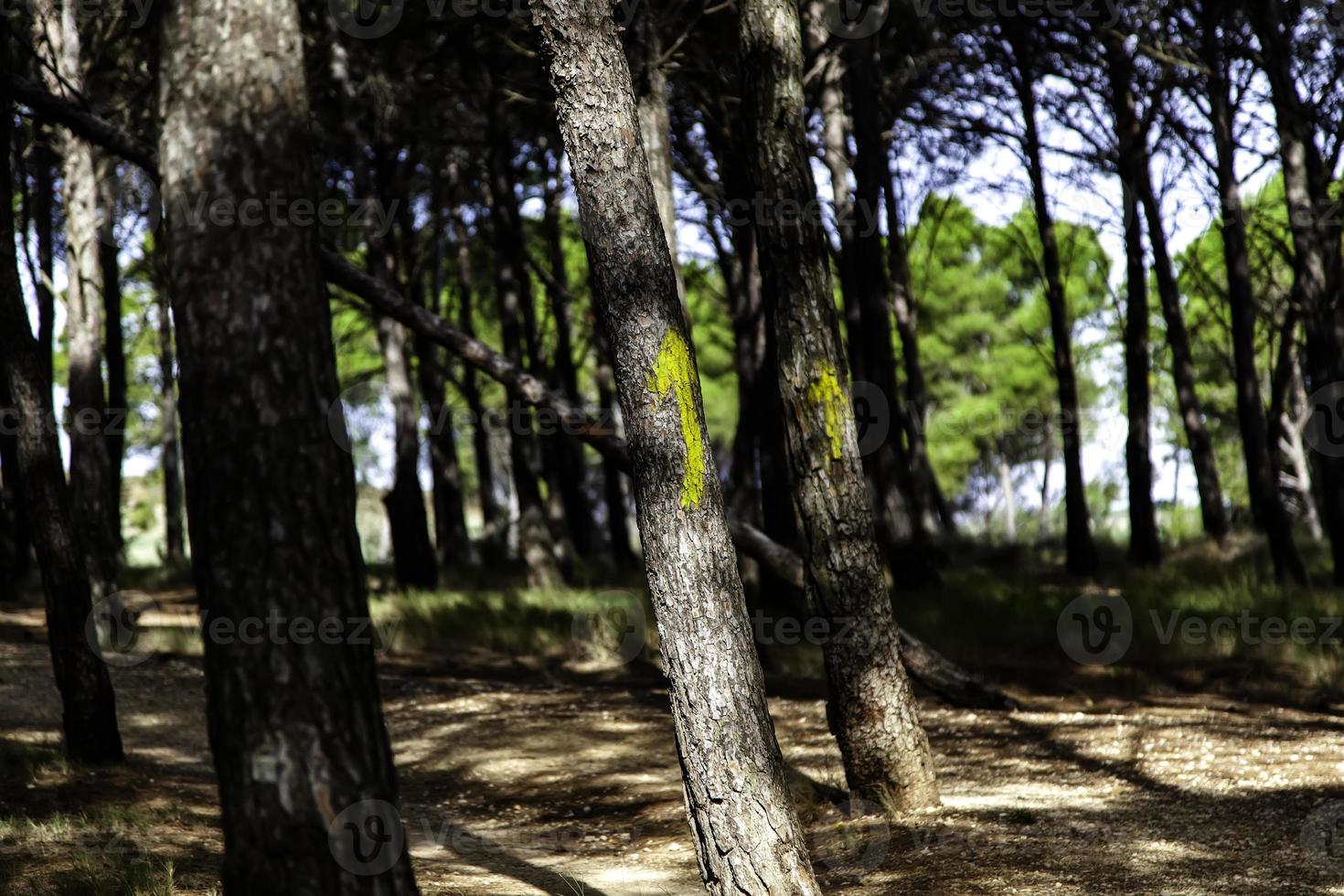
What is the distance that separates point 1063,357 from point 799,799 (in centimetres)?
1139

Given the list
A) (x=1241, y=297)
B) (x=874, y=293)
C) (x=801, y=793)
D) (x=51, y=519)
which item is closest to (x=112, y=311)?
(x=874, y=293)

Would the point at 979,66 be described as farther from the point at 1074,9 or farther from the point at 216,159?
the point at 216,159

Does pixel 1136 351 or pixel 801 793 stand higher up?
pixel 1136 351

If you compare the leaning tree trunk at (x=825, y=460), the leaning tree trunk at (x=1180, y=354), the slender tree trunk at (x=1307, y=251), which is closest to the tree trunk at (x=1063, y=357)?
the leaning tree trunk at (x=1180, y=354)

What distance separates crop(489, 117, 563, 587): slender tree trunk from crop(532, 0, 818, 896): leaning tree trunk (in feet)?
29.9

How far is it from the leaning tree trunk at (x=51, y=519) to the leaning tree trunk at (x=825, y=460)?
13.0 ft

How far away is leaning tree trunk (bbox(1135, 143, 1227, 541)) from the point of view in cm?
1472

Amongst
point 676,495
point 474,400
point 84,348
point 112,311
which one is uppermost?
point 112,311

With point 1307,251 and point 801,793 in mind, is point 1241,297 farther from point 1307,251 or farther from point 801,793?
point 801,793

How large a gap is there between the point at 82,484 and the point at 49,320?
633 cm

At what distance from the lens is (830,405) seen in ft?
17.8

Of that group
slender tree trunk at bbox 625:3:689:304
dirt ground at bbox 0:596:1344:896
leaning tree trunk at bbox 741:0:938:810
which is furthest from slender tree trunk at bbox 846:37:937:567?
leaning tree trunk at bbox 741:0:938:810

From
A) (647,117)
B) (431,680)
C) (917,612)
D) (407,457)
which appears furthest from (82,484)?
(917,612)

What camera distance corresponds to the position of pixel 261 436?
103 inches
